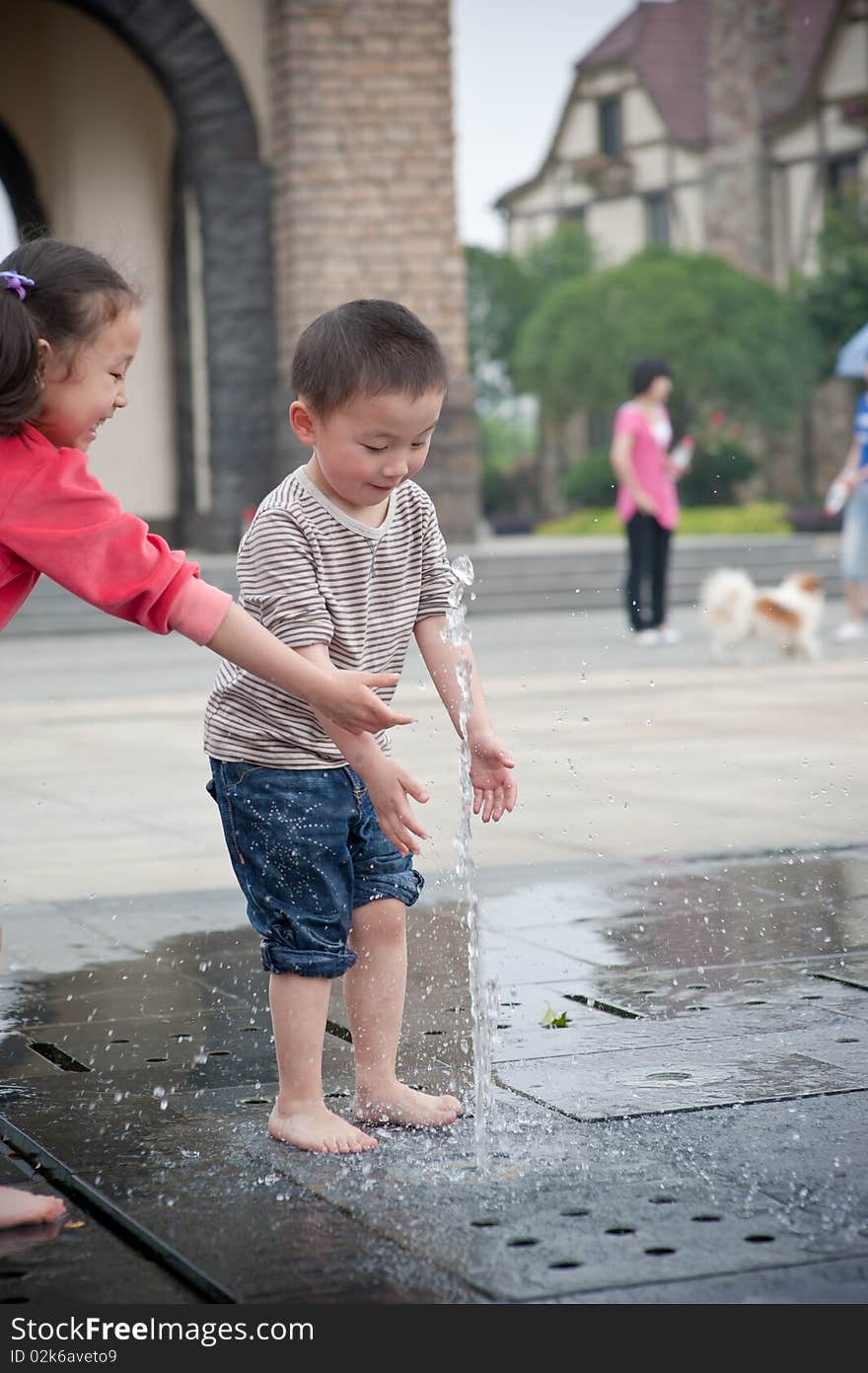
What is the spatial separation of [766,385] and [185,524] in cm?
2203

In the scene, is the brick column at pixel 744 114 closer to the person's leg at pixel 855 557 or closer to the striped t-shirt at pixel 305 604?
the person's leg at pixel 855 557

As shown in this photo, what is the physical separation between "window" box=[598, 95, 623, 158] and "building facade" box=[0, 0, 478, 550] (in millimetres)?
36625

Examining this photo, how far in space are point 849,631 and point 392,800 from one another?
10523 mm

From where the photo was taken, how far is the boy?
3.04 m

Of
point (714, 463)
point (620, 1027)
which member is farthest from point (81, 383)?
point (714, 463)

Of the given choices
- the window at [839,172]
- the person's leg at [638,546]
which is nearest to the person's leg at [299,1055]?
the person's leg at [638,546]

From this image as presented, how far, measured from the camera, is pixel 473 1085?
332cm

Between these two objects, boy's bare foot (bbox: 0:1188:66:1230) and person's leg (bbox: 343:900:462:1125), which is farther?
person's leg (bbox: 343:900:462:1125)

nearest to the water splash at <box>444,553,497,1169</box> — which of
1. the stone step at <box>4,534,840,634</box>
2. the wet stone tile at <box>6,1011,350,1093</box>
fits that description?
the wet stone tile at <box>6,1011,350,1093</box>

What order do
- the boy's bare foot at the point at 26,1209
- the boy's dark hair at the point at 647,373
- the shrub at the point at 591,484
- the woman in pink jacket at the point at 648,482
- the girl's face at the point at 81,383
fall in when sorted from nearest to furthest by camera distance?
the boy's bare foot at the point at 26,1209 < the girl's face at the point at 81,383 < the woman in pink jacket at the point at 648,482 < the boy's dark hair at the point at 647,373 < the shrub at the point at 591,484

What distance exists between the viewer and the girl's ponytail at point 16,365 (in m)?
2.79

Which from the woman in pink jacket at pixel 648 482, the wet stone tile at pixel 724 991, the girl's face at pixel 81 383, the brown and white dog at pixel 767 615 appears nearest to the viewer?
the girl's face at pixel 81 383

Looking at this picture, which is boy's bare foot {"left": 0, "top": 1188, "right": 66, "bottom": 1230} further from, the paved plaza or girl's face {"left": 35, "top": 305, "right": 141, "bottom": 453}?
girl's face {"left": 35, "top": 305, "right": 141, "bottom": 453}

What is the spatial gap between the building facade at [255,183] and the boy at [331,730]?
13883 mm
